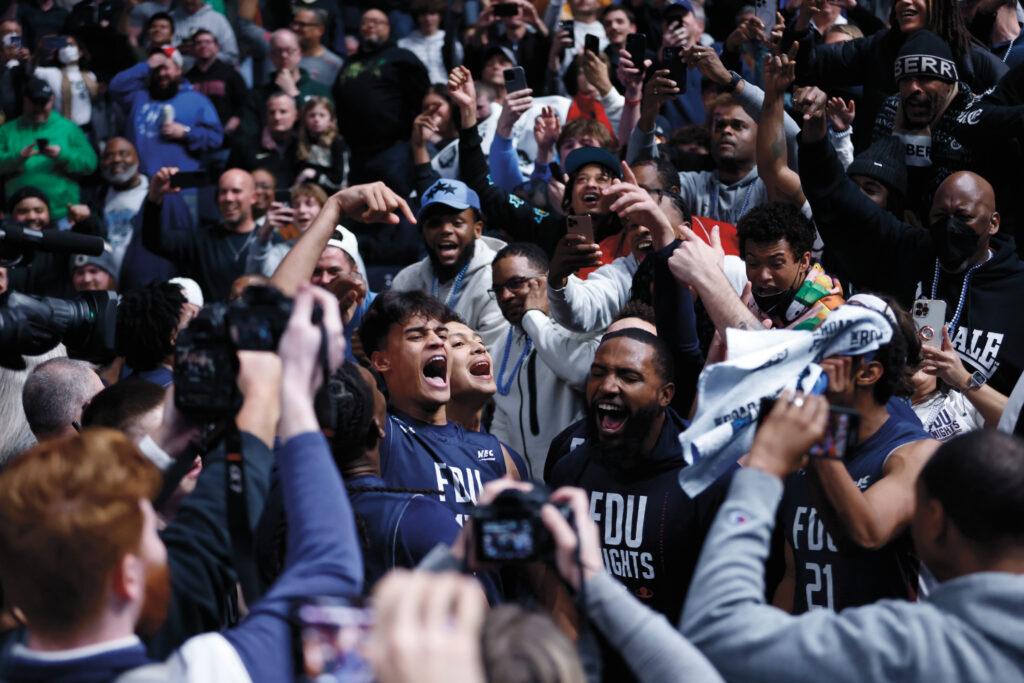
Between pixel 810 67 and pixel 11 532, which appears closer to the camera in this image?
pixel 11 532

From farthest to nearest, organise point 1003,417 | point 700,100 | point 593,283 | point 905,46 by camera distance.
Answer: point 700,100 → point 905,46 → point 593,283 → point 1003,417

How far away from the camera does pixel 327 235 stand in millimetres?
3191

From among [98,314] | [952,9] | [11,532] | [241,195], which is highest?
[952,9]

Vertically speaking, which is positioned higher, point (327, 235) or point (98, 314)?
point (327, 235)

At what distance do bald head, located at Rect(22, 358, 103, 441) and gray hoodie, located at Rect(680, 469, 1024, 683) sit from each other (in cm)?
270

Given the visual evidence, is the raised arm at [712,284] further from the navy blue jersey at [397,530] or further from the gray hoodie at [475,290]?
the gray hoodie at [475,290]

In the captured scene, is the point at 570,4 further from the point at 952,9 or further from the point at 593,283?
the point at 593,283

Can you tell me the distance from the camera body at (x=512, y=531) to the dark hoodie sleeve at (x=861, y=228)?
3.25 m

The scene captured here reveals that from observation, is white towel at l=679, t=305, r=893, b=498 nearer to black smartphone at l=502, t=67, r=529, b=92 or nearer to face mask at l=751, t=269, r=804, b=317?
face mask at l=751, t=269, r=804, b=317

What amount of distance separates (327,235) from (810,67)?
4.20 metres

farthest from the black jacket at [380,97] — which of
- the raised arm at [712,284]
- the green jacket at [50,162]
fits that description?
the raised arm at [712,284]

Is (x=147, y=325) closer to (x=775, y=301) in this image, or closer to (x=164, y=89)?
(x=775, y=301)

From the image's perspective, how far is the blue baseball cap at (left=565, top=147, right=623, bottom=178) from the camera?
18.9 feet

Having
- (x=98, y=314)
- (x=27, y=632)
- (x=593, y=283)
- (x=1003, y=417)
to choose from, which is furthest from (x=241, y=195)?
(x=27, y=632)
